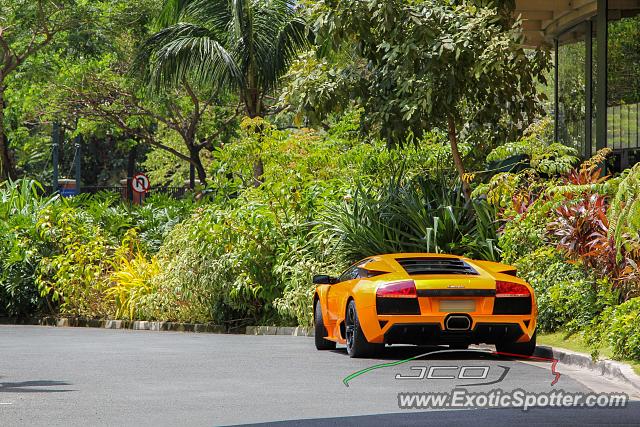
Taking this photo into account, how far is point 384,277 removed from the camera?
563 inches

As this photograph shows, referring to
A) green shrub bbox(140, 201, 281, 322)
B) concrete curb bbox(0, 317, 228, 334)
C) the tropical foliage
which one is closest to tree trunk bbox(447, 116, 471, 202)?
the tropical foliage

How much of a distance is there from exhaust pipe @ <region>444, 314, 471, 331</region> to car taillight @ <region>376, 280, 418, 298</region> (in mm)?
473

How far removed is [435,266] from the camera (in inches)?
582

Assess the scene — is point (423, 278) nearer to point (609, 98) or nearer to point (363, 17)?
Answer: point (363, 17)

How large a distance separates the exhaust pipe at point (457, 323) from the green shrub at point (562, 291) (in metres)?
1.94

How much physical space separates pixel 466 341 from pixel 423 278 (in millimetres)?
887

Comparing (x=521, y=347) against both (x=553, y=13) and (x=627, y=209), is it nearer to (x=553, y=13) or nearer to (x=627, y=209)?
(x=627, y=209)

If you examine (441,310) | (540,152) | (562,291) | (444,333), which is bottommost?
(444,333)

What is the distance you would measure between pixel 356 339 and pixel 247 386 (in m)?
2.77

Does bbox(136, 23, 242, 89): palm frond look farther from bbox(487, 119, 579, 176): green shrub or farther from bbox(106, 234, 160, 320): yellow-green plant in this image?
bbox(487, 119, 579, 176): green shrub

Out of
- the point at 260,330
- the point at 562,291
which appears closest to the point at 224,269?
the point at 260,330

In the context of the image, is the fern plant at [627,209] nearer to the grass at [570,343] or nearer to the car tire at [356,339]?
the grass at [570,343]

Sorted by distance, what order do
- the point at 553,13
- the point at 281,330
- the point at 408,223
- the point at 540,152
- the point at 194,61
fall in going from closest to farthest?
the point at 540,152 → the point at 408,223 → the point at 281,330 → the point at 553,13 → the point at 194,61

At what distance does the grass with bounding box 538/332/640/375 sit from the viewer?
1362 centimetres
